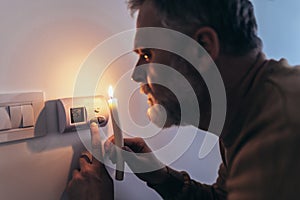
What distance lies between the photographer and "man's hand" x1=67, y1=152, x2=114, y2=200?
650 mm

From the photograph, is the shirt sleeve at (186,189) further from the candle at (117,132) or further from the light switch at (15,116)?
the light switch at (15,116)

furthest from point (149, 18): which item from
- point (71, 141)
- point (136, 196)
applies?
point (136, 196)

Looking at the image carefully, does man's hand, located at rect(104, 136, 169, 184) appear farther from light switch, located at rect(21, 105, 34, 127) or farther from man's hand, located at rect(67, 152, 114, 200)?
light switch, located at rect(21, 105, 34, 127)

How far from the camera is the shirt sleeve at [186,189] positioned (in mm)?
741

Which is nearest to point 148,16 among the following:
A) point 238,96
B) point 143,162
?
point 238,96

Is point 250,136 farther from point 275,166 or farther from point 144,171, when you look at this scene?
point 144,171

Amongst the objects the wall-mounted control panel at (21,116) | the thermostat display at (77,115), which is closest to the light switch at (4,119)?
the wall-mounted control panel at (21,116)

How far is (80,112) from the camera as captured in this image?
67 cm

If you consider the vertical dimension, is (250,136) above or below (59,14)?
below

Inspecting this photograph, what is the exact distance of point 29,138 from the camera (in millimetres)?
610

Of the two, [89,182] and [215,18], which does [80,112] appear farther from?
[215,18]

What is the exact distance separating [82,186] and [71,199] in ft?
0.11

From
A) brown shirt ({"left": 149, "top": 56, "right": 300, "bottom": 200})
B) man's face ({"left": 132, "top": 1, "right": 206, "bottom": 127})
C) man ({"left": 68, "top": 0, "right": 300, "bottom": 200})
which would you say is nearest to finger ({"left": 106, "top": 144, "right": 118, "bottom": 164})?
man ({"left": 68, "top": 0, "right": 300, "bottom": 200})

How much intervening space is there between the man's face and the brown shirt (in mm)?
99
